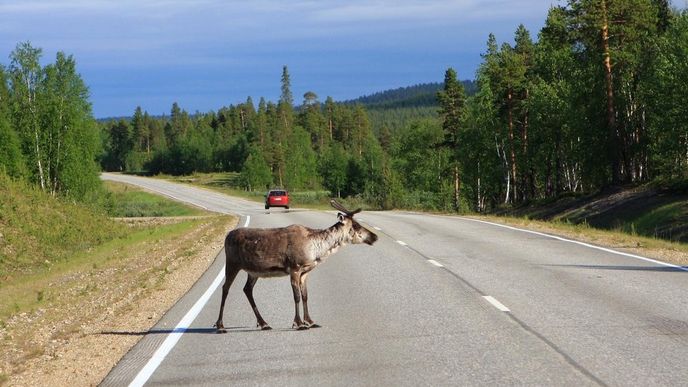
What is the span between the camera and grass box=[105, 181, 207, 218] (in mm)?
72719

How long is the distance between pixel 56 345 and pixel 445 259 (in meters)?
9.92

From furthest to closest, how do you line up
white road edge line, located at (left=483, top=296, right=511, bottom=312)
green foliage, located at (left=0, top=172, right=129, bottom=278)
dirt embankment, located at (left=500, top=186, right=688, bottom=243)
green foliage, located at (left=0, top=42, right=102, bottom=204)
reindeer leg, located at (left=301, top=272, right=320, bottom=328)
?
green foliage, located at (left=0, top=42, right=102, bottom=204) → dirt embankment, located at (left=500, top=186, right=688, bottom=243) → green foliage, located at (left=0, top=172, right=129, bottom=278) → white road edge line, located at (left=483, top=296, right=511, bottom=312) → reindeer leg, located at (left=301, top=272, right=320, bottom=328)

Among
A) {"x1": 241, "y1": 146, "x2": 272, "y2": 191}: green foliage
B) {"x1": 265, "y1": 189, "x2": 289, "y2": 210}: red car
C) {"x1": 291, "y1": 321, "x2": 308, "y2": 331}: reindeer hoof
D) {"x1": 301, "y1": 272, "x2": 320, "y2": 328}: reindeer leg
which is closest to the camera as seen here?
{"x1": 301, "y1": 272, "x2": 320, "y2": 328}: reindeer leg

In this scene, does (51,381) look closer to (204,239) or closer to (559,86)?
(204,239)

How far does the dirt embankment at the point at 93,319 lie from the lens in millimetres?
8438

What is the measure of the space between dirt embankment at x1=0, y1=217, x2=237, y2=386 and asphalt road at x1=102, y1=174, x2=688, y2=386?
0.41m

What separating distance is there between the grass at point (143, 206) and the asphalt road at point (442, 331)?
54.0 m

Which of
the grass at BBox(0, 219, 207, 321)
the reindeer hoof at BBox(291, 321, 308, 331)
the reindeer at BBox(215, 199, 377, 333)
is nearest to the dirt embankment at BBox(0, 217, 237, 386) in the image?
the grass at BBox(0, 219, 207, 321)

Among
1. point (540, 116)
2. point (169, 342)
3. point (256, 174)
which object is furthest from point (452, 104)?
point (169, 342)

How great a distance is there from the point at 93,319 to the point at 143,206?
72.5 metres

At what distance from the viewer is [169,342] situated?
9.19 meters

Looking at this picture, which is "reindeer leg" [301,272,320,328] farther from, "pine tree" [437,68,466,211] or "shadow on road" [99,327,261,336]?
"pine tree" [437,68,466,211]

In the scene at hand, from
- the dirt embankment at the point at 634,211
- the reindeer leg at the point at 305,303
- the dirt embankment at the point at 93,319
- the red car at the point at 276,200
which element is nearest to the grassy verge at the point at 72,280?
the dirt embankment at the point at 93,319

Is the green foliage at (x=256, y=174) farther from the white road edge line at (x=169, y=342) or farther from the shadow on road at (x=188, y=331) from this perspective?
the shadow on road at (x=188, y=331)
